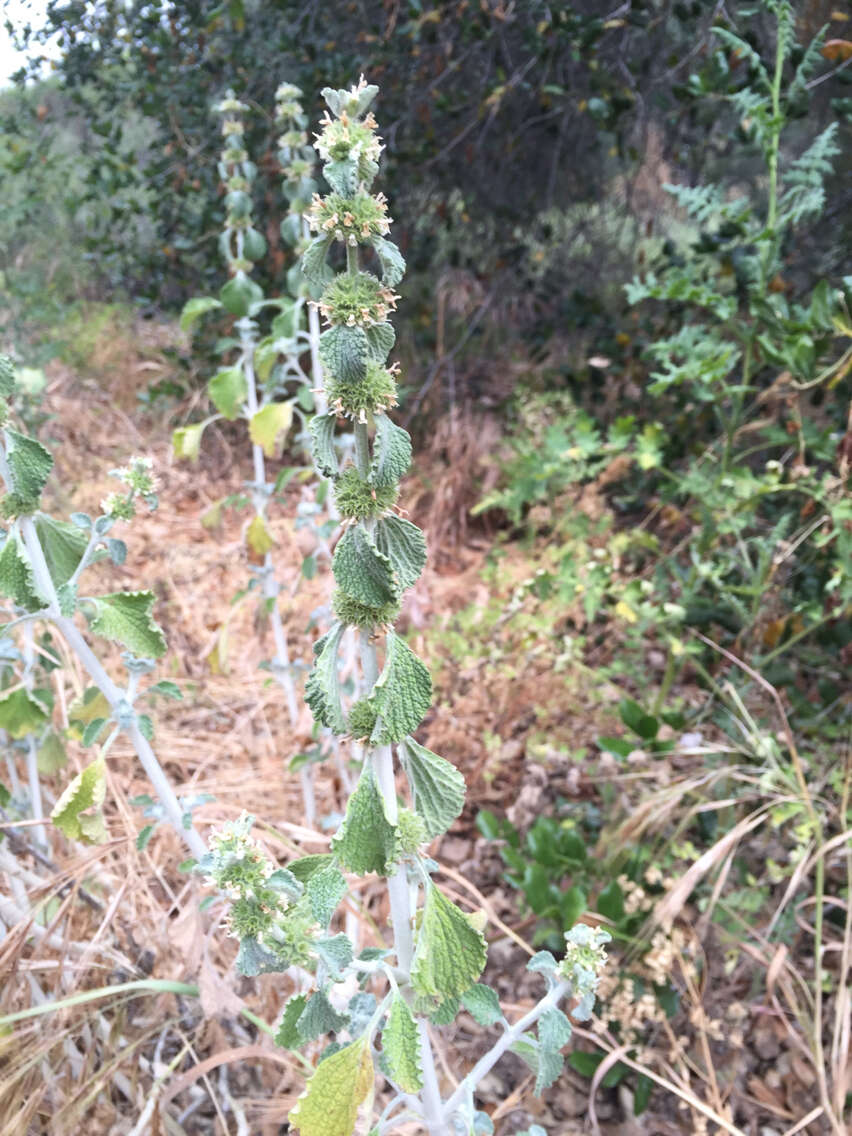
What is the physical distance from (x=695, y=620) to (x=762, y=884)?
1.88ft

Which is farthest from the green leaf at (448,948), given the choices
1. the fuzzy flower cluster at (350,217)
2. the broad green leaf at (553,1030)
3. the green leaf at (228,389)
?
the green leaf at (228,389)

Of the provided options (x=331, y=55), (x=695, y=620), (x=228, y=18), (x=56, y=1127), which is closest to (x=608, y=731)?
(x=695, y=620)

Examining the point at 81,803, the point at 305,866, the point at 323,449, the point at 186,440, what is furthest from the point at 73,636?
the point at 186,440

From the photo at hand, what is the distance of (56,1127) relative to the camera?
3.53 ft

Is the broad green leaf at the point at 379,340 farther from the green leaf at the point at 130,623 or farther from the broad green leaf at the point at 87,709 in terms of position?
the broad green leaf at the point at 87,709

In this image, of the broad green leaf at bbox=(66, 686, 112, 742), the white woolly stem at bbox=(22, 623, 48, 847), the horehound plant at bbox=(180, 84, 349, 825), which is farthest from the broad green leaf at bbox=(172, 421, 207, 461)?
the broad green leaf at bbox=(66, 686, 112, 742)

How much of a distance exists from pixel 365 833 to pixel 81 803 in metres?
0.44

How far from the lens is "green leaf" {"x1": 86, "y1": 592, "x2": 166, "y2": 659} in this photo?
3.17 feet

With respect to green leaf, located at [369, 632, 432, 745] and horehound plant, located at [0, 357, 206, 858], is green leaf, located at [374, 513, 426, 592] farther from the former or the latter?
horehound plant, located at [0, 357, 206, 858]

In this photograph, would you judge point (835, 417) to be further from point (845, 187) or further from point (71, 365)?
point (71, 365)

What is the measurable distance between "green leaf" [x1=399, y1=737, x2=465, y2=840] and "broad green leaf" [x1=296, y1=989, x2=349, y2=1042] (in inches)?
7.0

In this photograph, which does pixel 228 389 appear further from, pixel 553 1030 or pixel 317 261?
pixel 553 1030

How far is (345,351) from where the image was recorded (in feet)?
1.90

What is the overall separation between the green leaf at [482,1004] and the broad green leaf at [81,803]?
47 cm
